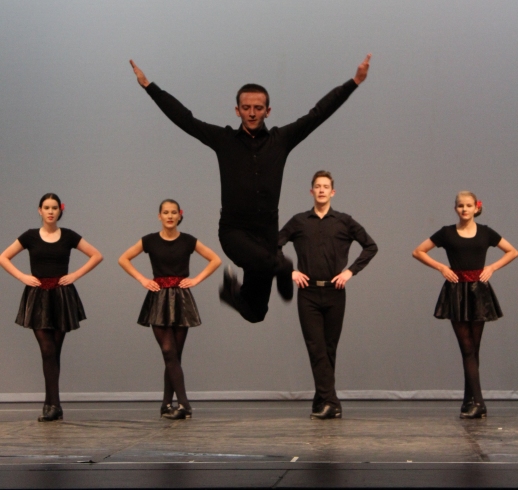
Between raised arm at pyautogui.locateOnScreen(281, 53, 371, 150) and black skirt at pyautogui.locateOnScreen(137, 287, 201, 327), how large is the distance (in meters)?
2.04

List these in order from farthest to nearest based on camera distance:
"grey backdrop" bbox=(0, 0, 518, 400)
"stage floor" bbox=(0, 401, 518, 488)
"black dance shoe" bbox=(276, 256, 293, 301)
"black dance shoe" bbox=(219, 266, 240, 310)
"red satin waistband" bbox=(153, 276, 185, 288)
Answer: "grey backdrop" bbox=(0, 0, 518, 400) < "red satin waistband" bbox=(153, 276, 185, 288) < "black dance shoe" bbox=(219, 266, 240, 310) < "black dance shoe" bbox=(276, 256, 293, 301) < "stage floor" bbox=(0, 401, 518, 488)

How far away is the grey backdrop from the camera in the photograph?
7156 mm

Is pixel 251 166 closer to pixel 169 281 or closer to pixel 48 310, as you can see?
pixel 169 281

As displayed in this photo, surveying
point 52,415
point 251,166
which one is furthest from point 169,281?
point 251,166

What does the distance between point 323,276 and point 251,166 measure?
1.79 metres

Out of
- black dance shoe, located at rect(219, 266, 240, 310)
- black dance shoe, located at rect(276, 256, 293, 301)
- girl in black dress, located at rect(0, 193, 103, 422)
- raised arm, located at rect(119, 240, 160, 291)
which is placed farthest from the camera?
raised arm, located at rect(119, 240, 160, 291)

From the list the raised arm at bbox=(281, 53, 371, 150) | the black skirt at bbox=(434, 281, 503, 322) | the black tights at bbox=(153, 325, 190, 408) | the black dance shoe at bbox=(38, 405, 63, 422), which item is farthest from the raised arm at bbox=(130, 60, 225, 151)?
the black dance shoe at bbox=(38, 405, 63, 422)

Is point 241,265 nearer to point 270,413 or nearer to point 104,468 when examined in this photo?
Answer: point 104,468

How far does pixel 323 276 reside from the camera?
5.79m

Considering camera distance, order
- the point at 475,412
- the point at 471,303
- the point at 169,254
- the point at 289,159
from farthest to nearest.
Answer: the point at 289,159 → the point at 169,254 → the point at 471,303 → the point at 475,412

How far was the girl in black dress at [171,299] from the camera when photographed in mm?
5926

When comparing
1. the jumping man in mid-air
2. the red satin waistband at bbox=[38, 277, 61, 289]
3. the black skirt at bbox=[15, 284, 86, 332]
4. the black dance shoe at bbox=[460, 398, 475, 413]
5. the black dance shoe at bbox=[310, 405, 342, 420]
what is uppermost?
the jumping man in mid-air

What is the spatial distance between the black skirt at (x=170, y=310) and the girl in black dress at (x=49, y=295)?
1.58 feet

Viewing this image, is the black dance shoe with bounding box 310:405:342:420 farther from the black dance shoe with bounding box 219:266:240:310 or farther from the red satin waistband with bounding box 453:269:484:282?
the black dance shoe with bounding box 219:266:240:310
